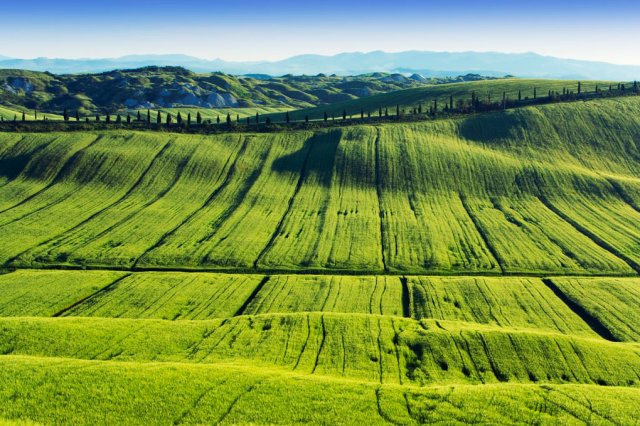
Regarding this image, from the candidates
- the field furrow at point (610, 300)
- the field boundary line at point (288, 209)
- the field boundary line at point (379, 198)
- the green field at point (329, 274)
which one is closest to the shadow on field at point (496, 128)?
the green field at point (329, 274)

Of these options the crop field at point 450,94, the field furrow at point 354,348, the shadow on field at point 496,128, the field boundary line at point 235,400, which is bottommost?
the field furrow at point 354,348

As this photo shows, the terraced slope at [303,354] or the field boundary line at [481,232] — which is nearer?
the terraced slope at [303,354]

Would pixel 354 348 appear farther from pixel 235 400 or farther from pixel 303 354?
pixel 235 400

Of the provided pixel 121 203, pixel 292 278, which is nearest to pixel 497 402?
pixel 292 278

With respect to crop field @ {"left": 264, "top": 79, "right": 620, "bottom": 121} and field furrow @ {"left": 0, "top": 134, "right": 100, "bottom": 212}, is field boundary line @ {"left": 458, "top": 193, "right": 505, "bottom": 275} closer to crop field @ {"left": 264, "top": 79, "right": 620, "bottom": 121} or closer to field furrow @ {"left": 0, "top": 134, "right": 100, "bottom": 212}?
crop field @ {"left": 264, "top": 79, "right": 620, "bottom": 121}

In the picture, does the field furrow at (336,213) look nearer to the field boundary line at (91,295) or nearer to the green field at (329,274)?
the green field at (329,274)

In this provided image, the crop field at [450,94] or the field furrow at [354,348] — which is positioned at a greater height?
the crop field at [450,94]
